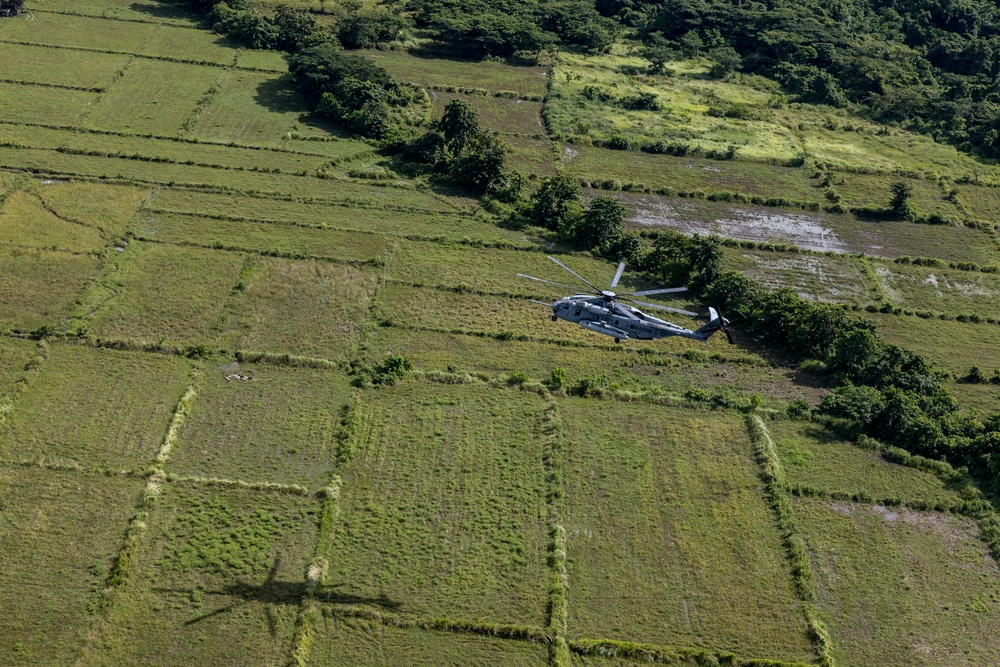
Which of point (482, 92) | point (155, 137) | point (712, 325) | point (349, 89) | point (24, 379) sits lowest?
point (24, 379)

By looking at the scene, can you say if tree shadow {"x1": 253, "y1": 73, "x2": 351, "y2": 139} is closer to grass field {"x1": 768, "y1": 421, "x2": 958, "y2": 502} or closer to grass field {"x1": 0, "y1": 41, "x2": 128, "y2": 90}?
grass field {"x1": 0, "y1": 41, "x2": 128, "y2": 90}

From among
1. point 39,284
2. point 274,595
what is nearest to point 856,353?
point 274,595

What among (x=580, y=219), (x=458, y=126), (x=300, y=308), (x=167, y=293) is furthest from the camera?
(x=458, y=126)

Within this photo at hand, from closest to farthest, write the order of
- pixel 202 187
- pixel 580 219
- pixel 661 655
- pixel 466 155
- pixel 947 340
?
1. pixel 661 655
2. pixel 947 340
3. pixel 580 219
4. pixel 202 187
5. pixel 466 155

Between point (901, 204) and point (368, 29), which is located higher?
point (368, 29)

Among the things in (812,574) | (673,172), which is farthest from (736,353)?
(673,172)

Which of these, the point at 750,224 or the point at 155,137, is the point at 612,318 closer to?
the point at 750,224

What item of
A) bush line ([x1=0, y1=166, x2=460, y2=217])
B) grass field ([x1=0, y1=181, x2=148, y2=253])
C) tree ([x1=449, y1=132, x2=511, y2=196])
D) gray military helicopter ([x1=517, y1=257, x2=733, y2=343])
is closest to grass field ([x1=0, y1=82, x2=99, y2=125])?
bush line ([x1=0, y1=166, x2=460, y2=217])
